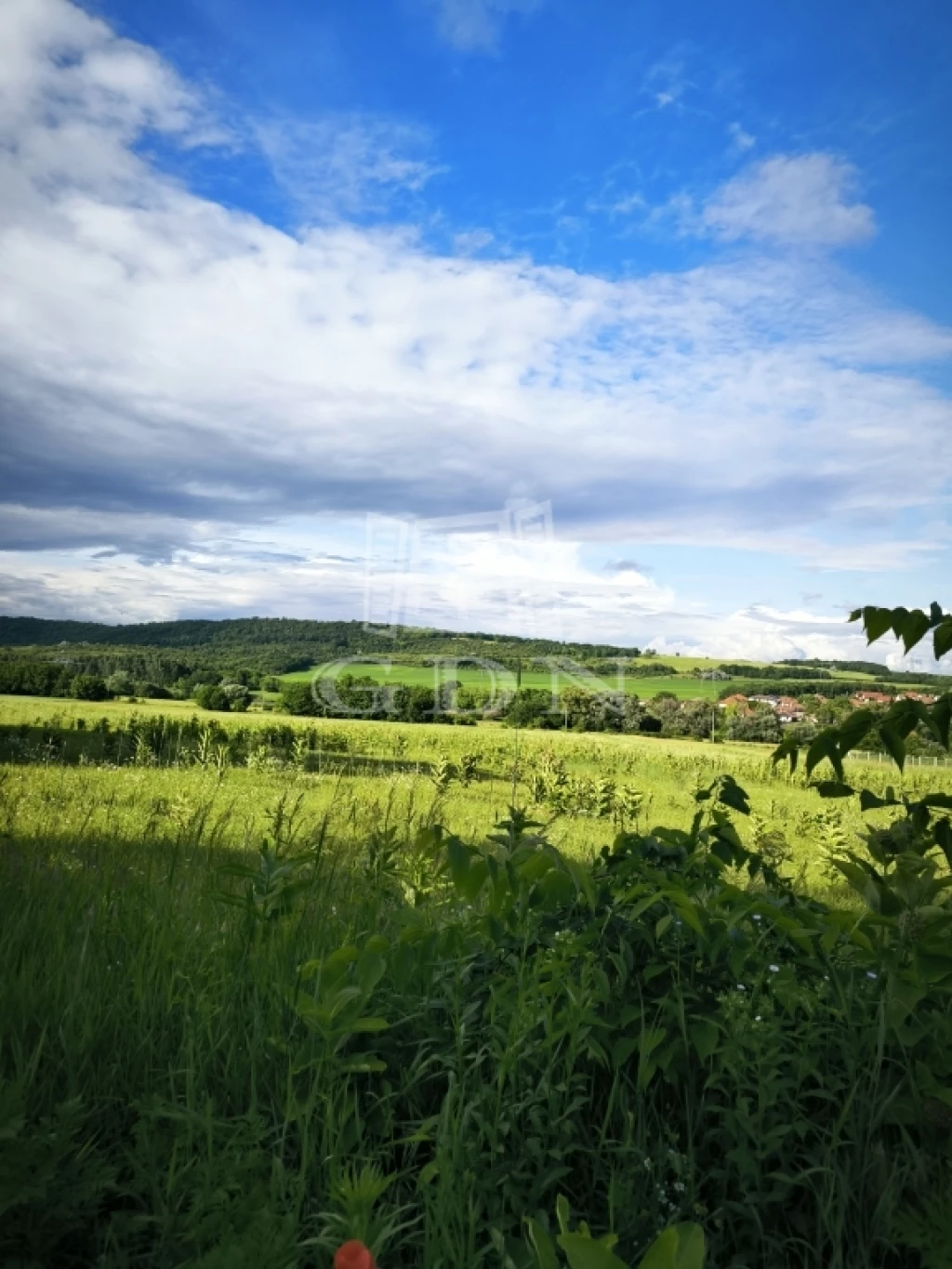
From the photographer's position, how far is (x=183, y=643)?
2731cm

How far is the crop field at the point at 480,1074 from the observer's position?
1657 millimetres

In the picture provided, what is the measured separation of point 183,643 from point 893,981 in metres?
27.1

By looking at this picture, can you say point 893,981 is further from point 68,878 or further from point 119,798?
point 119,798

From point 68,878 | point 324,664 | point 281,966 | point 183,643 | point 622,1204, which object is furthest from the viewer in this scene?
point 183,643

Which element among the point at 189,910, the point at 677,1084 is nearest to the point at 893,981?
the point at 677,1084

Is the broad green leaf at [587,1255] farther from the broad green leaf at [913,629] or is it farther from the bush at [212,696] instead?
the bush at [212,696]

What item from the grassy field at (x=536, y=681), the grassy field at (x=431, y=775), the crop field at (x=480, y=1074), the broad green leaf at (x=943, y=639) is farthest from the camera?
the grassy field at (x=536, y=681)

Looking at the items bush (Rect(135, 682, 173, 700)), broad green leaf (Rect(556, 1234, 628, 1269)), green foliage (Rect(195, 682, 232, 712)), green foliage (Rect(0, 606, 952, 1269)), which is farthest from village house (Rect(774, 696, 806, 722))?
bush (Rect(135, 682, 173, 700))

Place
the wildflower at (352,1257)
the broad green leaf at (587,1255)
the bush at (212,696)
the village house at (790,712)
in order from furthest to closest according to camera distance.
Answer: the bush at (212,696)
the village house at (790,712)
the broad green leaf at (587,1255)
the wildflower at (352,1257)

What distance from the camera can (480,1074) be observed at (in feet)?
6.81

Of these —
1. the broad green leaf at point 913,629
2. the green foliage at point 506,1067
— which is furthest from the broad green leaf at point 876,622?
the green foliage at point 506,1067

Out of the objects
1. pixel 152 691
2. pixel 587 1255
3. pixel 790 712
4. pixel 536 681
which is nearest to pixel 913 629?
pixel 587 1255

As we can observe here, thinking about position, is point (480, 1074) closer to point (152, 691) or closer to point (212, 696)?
point (212, 696)

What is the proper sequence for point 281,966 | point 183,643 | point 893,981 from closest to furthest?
point 893,981, point 281,966, point 183,643
